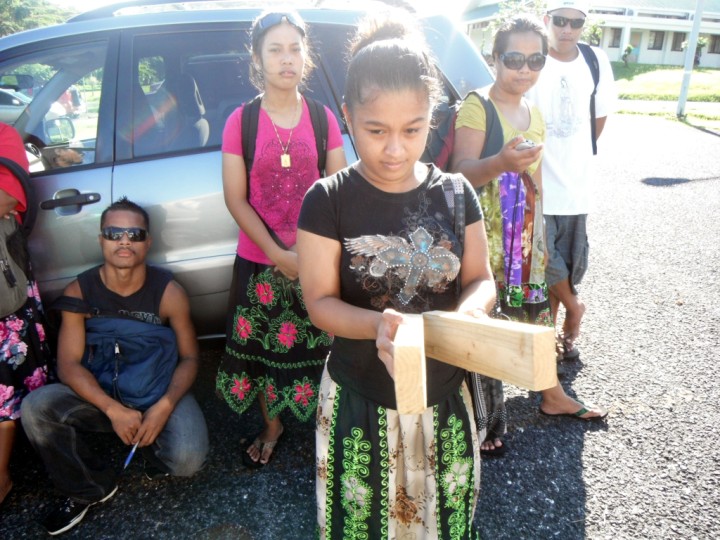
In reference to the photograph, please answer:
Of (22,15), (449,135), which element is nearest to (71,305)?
(449,135)

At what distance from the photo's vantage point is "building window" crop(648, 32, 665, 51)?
43.6 metres

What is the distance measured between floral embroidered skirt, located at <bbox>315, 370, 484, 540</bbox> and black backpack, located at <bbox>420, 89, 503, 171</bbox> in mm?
1079

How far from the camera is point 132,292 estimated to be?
258cm

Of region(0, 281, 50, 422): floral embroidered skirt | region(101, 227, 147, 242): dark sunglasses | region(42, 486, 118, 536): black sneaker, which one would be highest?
region(101, 227, 147, 242): dark sunglasses

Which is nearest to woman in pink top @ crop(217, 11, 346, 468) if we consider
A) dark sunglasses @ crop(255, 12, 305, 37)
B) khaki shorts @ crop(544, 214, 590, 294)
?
dark sunglasses @ crop(255, 12, 305, 37)

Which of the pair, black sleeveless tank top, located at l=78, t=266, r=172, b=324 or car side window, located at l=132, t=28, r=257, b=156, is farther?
car side window, located at l=132, t=28, r=257, b=156

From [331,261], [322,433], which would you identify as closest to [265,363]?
[322,433]

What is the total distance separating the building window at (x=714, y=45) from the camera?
1704 inches

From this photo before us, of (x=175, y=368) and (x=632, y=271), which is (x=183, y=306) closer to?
(x=175, y=368)

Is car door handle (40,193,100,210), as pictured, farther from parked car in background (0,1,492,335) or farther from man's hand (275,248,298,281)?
man's hand (275,248,298,281)

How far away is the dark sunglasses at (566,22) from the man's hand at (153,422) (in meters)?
2.68

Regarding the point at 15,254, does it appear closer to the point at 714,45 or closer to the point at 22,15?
the point at 22,15

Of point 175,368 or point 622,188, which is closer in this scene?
point 175,368

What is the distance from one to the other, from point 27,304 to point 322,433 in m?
1.60
